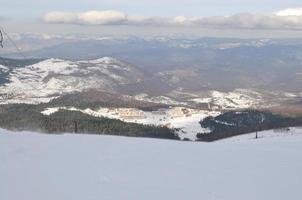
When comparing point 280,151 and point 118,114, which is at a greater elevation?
point 280,151

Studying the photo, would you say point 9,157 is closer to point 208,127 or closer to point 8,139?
point 8,139

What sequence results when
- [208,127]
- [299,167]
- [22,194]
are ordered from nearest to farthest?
[22,194] → [299,167] → [208,127]

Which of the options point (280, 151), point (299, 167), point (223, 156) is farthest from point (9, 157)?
point (280, 151)

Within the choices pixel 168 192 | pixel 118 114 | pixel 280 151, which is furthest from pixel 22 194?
pixel 118 114

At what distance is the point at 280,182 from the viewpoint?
56.0 feet

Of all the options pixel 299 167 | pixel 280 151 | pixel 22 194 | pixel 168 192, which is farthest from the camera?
pixel 280 151

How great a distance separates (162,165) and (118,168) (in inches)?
77.7

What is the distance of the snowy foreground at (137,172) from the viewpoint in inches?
581

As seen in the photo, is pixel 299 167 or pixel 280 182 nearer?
pixel 280 182

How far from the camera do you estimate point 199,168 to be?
18844 millimetres

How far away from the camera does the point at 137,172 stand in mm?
17484

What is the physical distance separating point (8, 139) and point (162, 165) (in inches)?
303

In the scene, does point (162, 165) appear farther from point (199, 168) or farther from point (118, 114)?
point (118, 114)

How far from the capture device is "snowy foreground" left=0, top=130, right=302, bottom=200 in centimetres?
1477
